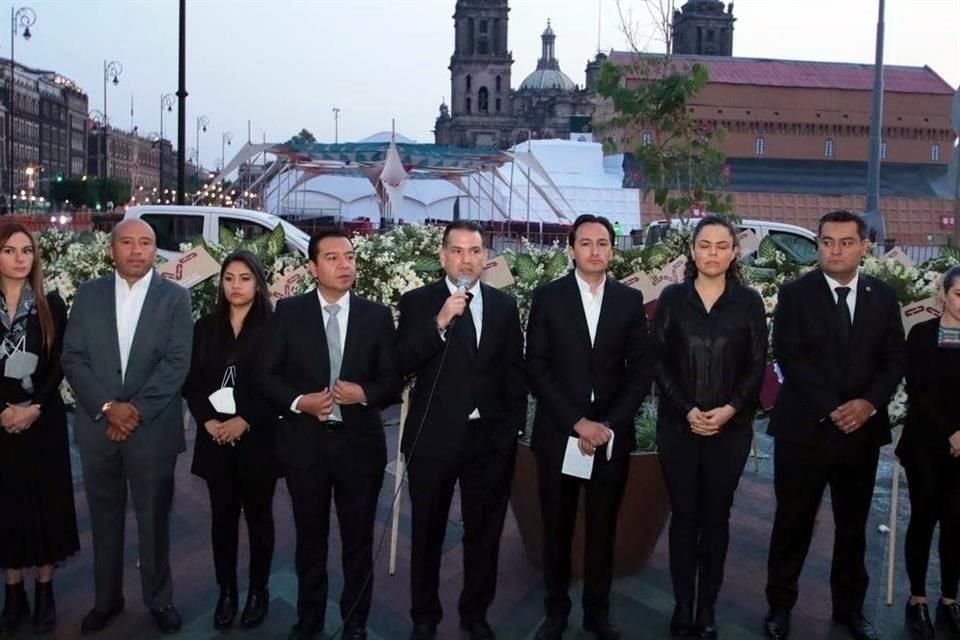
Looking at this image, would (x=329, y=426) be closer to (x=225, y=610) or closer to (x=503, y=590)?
(x=225, y=610)

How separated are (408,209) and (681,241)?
93.7 ft

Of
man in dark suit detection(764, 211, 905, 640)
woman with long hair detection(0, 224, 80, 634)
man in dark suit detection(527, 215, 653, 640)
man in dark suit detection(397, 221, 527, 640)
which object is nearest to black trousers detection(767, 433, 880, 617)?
man in dark suit detection(764, 211, 905, 640)

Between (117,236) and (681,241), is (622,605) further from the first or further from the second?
(681,241)

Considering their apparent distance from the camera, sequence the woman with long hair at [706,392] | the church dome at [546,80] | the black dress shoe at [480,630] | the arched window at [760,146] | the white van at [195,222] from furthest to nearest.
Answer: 1. the church dome at [546,80]
2. the arched window at [760,146]
3. the white van at [195,222]
4. the black dress shoe at [480,630]
5. the woman with long hair at [706,392]

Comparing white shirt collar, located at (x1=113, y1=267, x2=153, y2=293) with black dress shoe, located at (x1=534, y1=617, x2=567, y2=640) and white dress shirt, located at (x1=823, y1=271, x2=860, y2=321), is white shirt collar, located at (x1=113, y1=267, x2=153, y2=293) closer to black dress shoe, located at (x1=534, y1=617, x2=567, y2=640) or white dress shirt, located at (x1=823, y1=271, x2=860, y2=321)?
black dress shoe, located at (x1=534, y1=617, x2=567, y2=640)

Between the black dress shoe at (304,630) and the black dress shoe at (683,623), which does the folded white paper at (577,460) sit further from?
the black dress shoe at (304,630)

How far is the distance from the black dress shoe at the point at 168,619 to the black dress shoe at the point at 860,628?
304 cm

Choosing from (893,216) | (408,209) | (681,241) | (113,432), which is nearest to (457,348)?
(113,432)

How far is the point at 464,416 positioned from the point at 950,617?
2.46 meters

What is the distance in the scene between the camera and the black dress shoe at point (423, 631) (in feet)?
14.2

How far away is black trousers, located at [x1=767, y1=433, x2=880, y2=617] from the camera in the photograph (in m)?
4.38

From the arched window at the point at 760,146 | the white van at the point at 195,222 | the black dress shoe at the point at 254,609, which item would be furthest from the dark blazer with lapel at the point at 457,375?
the arched window at the point at 760,146

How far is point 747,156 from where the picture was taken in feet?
200

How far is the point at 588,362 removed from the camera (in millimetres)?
4219
